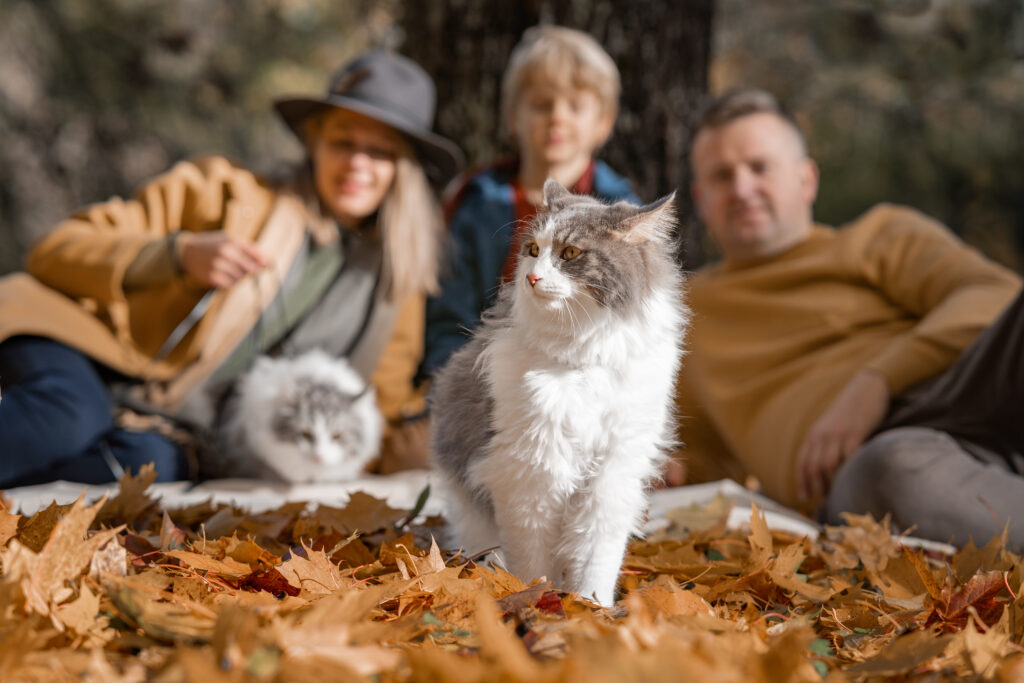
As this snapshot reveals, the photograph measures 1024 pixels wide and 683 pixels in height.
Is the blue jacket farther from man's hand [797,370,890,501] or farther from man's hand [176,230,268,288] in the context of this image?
man's hand [797,370,890,501]

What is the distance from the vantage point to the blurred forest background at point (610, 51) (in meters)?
3.06

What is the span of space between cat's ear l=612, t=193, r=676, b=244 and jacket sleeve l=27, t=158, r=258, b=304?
1.80 metres

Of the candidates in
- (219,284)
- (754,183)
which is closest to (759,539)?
(754,183)

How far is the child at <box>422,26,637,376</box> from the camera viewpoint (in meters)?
2.44

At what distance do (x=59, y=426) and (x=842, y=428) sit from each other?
2.24 m

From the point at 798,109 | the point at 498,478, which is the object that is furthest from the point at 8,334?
the point at 798,109

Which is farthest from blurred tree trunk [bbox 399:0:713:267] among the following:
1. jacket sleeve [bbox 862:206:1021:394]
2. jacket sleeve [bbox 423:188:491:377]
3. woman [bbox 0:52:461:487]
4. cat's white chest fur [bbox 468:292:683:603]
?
cat's white chest fur [bbox 468:292:683:603]

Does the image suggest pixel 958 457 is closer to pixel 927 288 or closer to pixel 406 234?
pixel 927 288

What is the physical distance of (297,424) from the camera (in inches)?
95.6

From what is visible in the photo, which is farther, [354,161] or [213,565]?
[354,161]

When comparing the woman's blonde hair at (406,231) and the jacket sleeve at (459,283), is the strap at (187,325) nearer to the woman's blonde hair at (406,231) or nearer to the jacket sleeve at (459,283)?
the woman's blonde hair at (406,231)

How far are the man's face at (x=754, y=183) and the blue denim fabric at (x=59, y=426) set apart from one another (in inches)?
77.6

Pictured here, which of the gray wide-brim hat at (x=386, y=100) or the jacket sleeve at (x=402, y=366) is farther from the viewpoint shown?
the jacket sleeve at (x=402, y=366)

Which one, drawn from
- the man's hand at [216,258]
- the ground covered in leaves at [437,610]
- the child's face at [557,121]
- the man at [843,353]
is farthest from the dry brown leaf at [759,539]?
the man's hand at [216,258]
